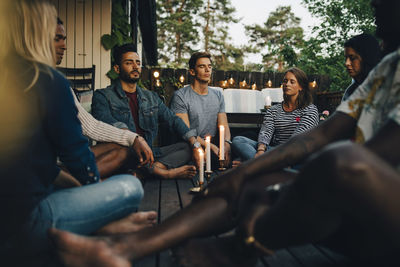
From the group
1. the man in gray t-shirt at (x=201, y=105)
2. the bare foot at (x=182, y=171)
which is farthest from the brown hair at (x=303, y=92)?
the bare foot at (x=182, y=171)

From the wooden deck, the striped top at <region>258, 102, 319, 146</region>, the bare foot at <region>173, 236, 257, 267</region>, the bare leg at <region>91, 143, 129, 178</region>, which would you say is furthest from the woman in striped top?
the bare foot at <region>173, 236, 257, 267</region>

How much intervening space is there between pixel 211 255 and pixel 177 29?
1803cm

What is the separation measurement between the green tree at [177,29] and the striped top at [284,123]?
47.8ft

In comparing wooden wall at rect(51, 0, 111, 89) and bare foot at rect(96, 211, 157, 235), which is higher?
wooden wall at rect(51, 0, 111, 89)

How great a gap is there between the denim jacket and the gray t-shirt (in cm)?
41

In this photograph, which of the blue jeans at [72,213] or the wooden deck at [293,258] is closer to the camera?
the blue jeans at [72,213]

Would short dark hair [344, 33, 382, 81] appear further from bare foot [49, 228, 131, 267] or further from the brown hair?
bare foot [49, 228, 131, 267]

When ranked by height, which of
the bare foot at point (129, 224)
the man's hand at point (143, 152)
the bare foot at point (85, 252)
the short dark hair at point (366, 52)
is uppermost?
the short dark hair at point (366, 52)

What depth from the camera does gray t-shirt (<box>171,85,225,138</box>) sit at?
13.1 feet

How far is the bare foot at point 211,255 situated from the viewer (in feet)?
3.76

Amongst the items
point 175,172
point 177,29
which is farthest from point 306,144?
point 177,29

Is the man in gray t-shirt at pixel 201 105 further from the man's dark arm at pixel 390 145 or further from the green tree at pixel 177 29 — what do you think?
the green tree at pixel 177 29

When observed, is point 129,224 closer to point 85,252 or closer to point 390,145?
point 85,252

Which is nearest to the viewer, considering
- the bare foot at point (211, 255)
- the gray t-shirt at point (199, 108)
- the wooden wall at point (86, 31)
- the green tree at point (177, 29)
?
the bare foot at point (211, 255)
